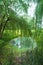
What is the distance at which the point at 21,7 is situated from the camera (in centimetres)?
168

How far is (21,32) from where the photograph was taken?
1716 mm

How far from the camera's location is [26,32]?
1.71 metres

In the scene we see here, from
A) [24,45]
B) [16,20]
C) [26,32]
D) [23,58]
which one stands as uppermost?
[16,20]

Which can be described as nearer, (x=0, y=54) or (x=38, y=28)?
(x=0, y=54)

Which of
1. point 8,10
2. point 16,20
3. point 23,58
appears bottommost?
point 23,58

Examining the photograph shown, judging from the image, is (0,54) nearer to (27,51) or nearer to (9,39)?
(9,39)

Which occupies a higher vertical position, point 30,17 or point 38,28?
point 30,17

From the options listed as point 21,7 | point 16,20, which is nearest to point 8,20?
point 16,20

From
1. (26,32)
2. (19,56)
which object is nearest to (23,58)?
(19,56)

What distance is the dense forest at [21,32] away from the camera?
1.65m

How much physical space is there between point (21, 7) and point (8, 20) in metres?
0.20

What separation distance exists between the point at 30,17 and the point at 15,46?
1.17 feet

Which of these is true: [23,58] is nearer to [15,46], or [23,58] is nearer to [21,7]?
[15,46]

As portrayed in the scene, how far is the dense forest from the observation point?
1652mm
